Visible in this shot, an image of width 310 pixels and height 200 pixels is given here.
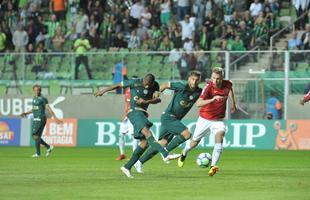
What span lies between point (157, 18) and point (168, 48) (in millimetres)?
3265

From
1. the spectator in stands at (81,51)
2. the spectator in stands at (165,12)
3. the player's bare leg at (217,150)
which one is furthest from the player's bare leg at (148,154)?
the spectator in stands at (165,12)

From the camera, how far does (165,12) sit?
41.5 meters

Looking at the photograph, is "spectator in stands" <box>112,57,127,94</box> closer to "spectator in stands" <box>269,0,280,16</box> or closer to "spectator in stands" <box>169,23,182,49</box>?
"spectator in stands" <box>169,23,182,49</box>

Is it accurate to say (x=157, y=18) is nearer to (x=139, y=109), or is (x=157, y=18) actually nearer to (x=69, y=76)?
(x=69, y=76)

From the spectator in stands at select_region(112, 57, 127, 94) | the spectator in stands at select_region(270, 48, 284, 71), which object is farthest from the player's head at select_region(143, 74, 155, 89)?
the spectator in stands at select_region(112, 57, 127, 94)

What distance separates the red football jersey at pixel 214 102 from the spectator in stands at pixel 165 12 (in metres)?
19.6

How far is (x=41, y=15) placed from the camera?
1762 inches

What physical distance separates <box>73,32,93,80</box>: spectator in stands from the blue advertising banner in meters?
3.38

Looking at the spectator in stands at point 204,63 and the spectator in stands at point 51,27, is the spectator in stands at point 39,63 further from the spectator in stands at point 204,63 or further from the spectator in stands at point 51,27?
the spectator in stands at point 204,63

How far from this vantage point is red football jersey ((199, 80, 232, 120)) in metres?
21.4

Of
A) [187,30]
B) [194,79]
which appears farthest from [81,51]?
[194,79]

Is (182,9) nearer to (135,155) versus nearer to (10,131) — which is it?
(10,131)

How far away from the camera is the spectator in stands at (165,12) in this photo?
41362mm

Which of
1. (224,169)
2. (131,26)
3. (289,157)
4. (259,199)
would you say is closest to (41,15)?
(131,26)
